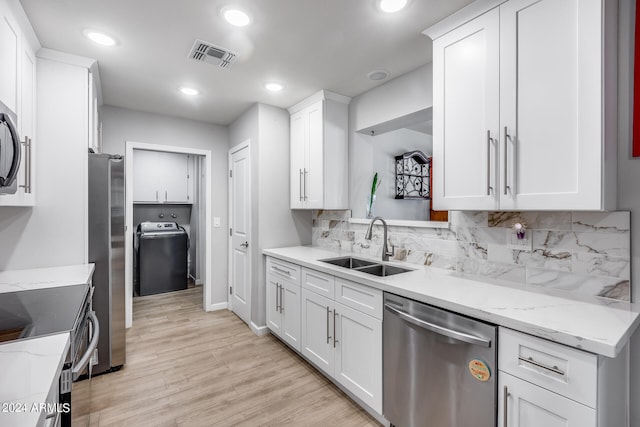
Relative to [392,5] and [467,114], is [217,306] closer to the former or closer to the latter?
[467,114]

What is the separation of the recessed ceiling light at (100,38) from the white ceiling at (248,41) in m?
0.05

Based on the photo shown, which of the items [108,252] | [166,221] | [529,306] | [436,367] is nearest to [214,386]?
[108,252]

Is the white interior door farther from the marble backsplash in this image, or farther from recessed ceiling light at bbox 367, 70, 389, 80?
the marble backsplash

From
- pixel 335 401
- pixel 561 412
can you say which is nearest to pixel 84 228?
pixel 335 401

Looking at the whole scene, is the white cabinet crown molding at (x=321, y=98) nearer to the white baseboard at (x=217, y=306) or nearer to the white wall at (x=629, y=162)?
the white wall at (x=629, y=162)

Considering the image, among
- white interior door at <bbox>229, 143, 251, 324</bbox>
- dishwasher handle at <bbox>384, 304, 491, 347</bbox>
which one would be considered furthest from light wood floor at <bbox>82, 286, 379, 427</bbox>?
dishwasher handle at <bbox>384, 304, 491, 347</bbox>

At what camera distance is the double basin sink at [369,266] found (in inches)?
90.8

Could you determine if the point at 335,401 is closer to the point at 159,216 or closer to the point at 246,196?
the point at 246,196

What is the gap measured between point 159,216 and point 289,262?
356 cm

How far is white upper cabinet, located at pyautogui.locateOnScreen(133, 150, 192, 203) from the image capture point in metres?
4.75

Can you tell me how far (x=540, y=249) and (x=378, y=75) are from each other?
5.77 feet

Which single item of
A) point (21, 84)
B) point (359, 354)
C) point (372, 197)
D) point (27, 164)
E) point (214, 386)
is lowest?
point (214, 386)

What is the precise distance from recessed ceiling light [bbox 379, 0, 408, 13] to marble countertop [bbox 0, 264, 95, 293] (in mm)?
2351

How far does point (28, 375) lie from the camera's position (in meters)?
0.81
